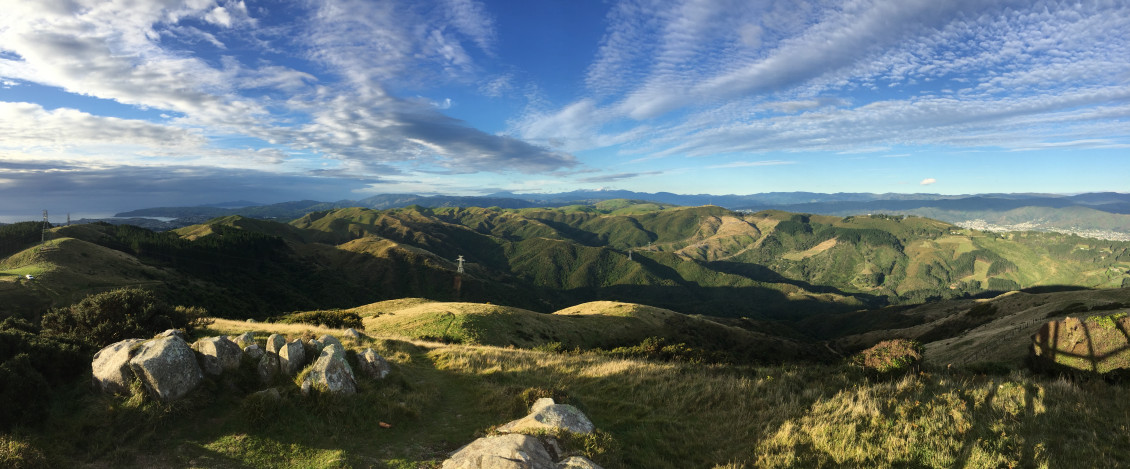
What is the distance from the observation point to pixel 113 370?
47.6 ft

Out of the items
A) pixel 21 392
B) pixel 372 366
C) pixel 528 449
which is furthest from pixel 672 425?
pixel 21 392

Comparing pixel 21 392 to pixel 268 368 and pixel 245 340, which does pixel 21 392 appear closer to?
pixel 268 368

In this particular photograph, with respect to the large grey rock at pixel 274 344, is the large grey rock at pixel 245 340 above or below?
below

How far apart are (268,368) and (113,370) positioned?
463cm

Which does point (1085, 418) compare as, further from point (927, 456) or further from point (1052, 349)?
point (1052, 349)

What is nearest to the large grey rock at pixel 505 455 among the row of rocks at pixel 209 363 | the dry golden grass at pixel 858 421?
the dry golden grass at pixel 858 421

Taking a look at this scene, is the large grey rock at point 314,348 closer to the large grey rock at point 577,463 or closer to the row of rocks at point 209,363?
the row of rocks at point 209,363

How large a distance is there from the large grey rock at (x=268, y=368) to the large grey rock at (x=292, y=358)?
0.63 ft

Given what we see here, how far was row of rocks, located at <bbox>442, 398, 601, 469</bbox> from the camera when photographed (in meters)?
10.1

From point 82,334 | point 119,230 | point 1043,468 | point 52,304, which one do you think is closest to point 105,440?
point 82,334

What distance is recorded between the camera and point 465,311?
6084 cm

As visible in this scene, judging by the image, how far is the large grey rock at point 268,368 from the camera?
16953 mm

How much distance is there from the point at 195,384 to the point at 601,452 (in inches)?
615

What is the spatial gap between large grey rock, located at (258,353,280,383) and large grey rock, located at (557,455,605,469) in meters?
14.0
